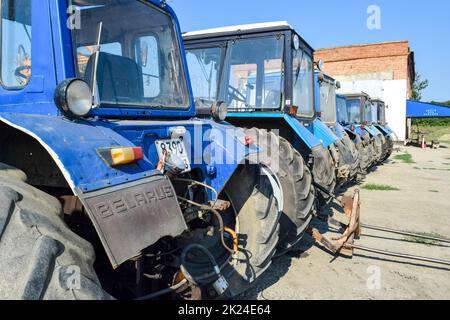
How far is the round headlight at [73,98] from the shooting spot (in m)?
1.88

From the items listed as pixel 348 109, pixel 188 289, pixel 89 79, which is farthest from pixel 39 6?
pixel 348 109

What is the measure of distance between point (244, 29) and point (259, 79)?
0.70m

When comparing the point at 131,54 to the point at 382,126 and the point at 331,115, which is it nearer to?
the point at 331,115

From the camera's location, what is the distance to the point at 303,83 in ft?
18.7

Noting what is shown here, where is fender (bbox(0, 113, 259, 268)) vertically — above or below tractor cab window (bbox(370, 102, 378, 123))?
below

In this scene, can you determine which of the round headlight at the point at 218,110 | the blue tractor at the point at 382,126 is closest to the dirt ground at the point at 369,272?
the round headlight at the point at 218,110

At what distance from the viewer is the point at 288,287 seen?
3568 mm

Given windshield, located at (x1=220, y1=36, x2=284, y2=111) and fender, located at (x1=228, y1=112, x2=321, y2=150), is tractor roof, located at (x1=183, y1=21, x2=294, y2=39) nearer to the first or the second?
windshield, located at (x1=220, y1=36, x2=284, y2=111)

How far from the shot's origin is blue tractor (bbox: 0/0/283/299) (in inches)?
58.2

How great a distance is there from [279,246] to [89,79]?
2628mm

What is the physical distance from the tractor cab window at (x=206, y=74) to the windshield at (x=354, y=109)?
9315mm

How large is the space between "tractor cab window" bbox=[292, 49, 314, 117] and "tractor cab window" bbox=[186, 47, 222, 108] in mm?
1075

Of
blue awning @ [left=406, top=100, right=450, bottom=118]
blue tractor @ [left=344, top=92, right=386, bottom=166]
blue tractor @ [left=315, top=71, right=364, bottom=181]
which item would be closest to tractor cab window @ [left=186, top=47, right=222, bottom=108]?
blue tractor @ [left=315, top=71, right=364, bottom=181]

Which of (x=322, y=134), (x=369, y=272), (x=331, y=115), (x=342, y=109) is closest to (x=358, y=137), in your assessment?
(x=331, y=115)
